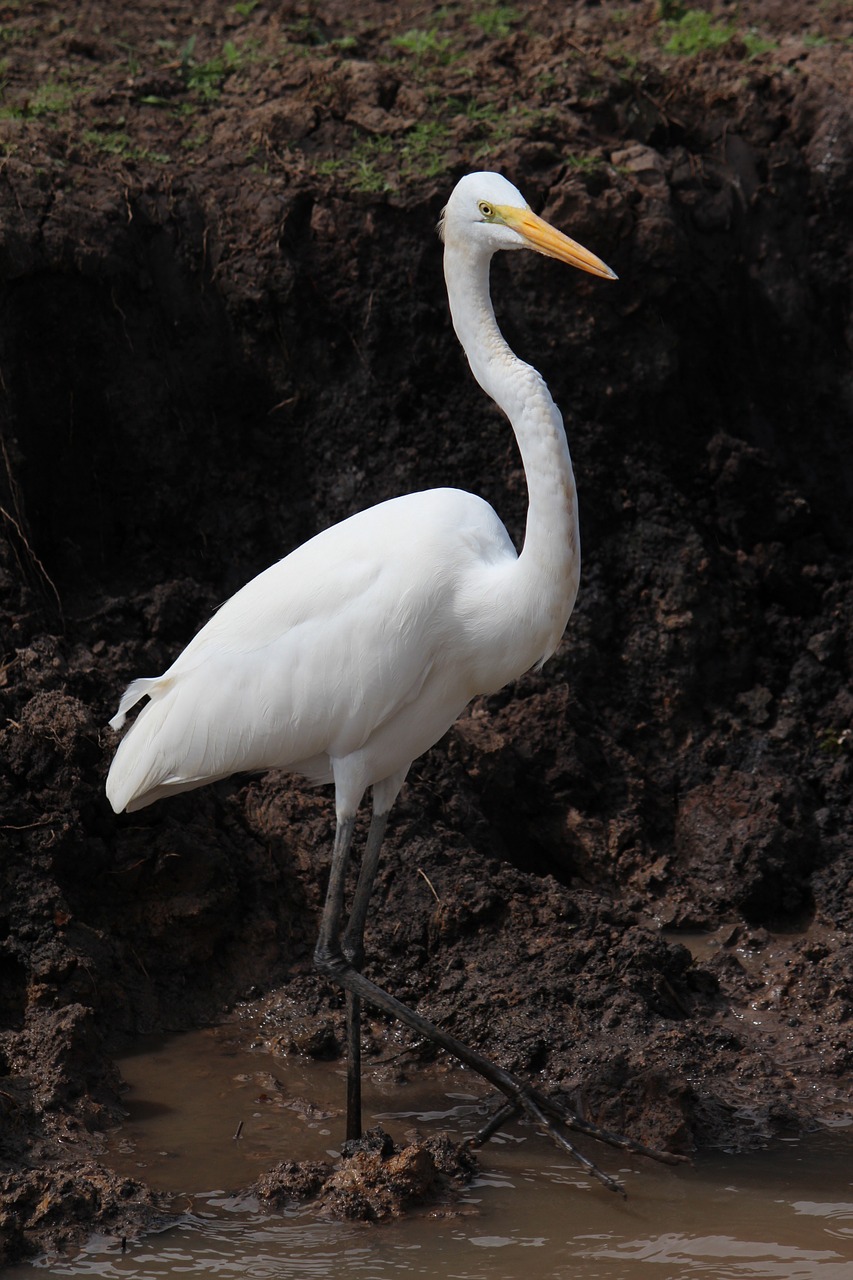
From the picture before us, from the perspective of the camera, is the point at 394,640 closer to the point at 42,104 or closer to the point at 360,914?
the point at 360,914

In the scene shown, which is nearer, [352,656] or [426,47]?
[352,656]

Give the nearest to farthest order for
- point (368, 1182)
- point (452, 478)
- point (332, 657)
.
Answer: point (368, 1182)
point (332, 657)
point (452, 478)

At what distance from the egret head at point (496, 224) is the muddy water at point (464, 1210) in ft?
8.35

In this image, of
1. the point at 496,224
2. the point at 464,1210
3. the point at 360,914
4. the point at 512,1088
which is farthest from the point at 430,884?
the point at 496,224

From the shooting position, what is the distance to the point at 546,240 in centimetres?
374

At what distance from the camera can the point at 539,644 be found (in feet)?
12.7

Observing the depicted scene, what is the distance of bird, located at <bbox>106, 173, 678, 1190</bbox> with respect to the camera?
12.4ft

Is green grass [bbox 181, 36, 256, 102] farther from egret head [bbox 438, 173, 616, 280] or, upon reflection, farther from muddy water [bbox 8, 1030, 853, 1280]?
muddy water [bbox 8, 1030, 853, 1280]

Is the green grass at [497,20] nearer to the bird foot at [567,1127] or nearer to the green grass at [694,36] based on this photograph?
the green grass at [694,36]

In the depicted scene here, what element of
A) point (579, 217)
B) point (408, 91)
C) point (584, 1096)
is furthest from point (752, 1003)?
point (408, 91)

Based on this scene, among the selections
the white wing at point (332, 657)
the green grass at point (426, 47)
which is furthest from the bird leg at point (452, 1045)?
the green grass at point (426, 47)

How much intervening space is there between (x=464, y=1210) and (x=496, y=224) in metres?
2.72

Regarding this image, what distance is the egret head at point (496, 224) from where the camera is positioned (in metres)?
3.74

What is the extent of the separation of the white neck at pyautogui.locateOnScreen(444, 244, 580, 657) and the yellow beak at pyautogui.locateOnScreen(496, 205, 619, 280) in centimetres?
15
